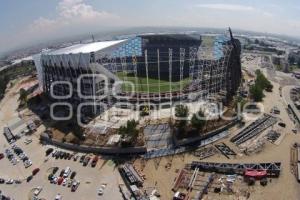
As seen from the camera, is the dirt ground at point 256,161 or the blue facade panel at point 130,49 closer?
the dirt ground at point 256,161

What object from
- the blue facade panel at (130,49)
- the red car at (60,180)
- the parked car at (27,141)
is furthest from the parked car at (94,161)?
the blue facade panel at (130,49)

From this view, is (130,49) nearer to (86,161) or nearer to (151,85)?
(151,85)

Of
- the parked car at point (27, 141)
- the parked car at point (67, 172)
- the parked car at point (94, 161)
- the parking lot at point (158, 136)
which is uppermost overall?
the parking lot at point (158, 136)

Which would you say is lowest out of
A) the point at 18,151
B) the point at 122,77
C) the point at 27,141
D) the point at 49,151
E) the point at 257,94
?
the point at 18,151

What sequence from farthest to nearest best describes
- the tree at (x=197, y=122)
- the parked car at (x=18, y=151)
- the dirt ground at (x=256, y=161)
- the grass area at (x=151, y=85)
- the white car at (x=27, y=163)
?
the grass area at (x=151, y=85), the parked car at (x=18, y=151), the tree at (x=197, y=122), the white car at (x=27, y=163), the dirt ground at (x=256, y=161)

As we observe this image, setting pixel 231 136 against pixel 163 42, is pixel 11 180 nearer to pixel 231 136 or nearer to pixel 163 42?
pixel 231 136

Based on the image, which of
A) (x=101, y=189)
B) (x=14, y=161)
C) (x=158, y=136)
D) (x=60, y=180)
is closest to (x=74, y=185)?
(x=60, y=180)

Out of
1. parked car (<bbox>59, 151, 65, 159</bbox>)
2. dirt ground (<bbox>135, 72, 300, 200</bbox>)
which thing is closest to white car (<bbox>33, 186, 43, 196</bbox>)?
parked car (<bbox>59, 151, 65, 159</bbox>)

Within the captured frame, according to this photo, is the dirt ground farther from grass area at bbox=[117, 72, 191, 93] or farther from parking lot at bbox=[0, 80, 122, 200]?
grass area at bbox=[117, 72, 191, 93]

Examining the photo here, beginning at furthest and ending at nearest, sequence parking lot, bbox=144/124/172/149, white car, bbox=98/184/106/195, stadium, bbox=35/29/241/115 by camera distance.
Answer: stadium, bbox=35/29/241/115, parking lot, bbox=144/124/172/149, white car, bbox=98/184/106/195

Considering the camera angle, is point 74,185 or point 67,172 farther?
point 67,172

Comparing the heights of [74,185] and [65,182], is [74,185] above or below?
above

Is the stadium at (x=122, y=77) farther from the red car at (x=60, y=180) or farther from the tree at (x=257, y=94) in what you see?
the red car at (x=60, y=180)
